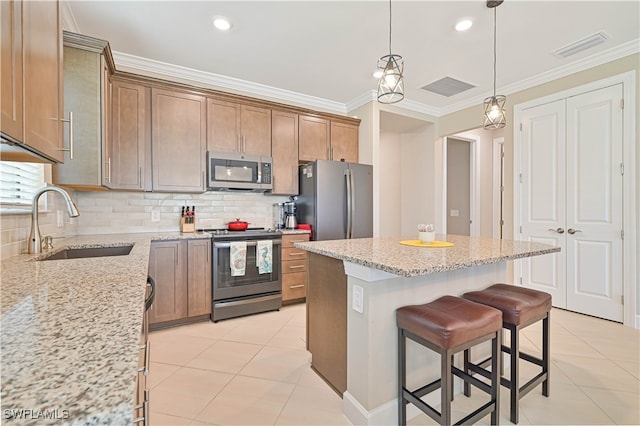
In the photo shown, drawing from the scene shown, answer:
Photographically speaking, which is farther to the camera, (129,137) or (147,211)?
(147,211)

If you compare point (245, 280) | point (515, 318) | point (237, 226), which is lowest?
point (245, 280)

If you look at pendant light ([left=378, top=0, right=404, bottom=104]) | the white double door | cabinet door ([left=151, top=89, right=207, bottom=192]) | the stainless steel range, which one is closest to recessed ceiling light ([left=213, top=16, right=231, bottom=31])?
cabinet door ([left=151, top=89, right=207, bottom=192])

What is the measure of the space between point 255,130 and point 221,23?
3.94 feet

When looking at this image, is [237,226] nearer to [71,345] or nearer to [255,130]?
[255,130]

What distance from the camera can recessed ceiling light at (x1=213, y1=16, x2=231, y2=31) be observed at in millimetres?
2512

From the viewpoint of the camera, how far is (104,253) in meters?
2.26

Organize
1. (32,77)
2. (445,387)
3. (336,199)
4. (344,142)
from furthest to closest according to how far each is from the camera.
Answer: (344,142)
(336,199)
(445,387)
(32,77)

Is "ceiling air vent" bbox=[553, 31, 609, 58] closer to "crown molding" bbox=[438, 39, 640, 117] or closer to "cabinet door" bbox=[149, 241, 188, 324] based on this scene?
"crown molding" bbox=[438, 39, 640, 117]

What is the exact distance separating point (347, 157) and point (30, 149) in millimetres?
3560

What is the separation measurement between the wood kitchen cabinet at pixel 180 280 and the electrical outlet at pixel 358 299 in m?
1.94

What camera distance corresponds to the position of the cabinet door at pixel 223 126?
3.31m

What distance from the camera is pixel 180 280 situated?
2.90m

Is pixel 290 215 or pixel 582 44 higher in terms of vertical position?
pixel 582 44

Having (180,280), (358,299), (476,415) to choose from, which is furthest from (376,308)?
(180,280)
